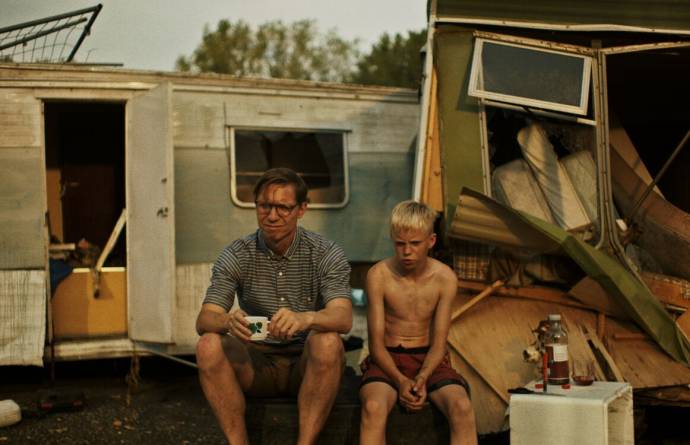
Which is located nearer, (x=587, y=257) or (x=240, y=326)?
(x=240, y=326)

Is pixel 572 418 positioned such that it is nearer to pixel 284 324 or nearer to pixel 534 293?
pixel 284 324

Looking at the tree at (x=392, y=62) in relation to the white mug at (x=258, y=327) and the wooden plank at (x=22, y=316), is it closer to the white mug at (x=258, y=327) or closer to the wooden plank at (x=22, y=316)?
the wooden plank at (x=22, y=316)

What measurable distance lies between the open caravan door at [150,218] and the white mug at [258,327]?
130 inches

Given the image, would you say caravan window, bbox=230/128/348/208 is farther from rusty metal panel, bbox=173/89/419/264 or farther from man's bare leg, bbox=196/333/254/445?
man's bare leg, bbox=196/333/254/445

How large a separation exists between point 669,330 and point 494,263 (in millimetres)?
1115

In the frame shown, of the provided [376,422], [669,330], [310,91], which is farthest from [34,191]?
[669,330]

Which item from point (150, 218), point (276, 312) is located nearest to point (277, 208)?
point (276, 312)

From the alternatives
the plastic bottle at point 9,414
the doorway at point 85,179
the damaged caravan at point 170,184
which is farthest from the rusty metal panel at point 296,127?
the plastic bottle at point 9,414

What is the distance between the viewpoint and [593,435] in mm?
3732

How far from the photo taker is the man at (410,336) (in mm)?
3787

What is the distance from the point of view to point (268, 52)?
28.9 meters

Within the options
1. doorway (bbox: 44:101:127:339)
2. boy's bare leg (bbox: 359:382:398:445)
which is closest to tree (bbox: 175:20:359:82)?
doorway (bbox: 44:101:127:339)

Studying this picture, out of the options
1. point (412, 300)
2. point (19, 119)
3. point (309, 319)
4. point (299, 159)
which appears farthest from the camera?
point (299, 159)

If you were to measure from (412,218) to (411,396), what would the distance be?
2.67 ft
